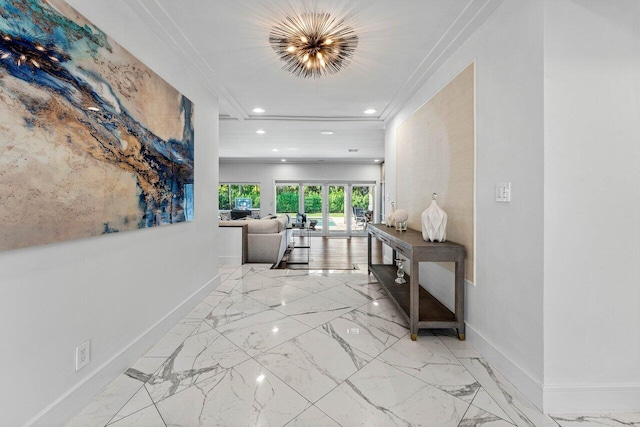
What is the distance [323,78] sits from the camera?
123 inches

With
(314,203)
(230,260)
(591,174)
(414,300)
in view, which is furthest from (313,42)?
(314,203)

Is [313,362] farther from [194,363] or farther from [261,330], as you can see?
[194,363]

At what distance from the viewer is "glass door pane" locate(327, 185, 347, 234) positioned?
1004 cm

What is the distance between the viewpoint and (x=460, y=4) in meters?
1.93

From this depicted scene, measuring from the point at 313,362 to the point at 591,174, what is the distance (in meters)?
1.97

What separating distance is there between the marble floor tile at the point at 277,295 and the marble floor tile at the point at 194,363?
0.86 meters

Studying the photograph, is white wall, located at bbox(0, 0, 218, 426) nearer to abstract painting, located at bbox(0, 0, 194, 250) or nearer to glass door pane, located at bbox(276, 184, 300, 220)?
abstract painting, located at bbox(0, 0, 194, 250)

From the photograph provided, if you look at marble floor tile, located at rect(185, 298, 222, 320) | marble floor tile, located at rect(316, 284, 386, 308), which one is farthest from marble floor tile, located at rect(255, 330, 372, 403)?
marble floor tile, located at rect(185, 298, 222, 320)

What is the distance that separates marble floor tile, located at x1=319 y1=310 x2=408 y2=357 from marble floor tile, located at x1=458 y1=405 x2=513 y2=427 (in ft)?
2.32

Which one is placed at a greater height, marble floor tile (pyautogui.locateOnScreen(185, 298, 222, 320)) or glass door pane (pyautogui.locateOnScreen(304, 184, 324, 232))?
glass door pane (pyautogui.locateOnScreen(304, 184, 324, 232))

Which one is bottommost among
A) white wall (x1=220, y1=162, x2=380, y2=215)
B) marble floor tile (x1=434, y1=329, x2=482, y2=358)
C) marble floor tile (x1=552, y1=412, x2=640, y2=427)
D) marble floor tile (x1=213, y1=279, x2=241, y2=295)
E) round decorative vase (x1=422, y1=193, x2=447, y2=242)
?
marble floor tile (x1=552, y1=412, x2=640, y2=427)

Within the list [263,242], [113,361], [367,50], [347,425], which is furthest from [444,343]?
[263,242]

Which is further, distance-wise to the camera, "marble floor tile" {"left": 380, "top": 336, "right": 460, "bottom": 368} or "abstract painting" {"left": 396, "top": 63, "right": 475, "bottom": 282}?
"abstract painting" {"left": 396, "top": 63, "right": 475, "bottom": 282}

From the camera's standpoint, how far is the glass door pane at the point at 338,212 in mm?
10039
